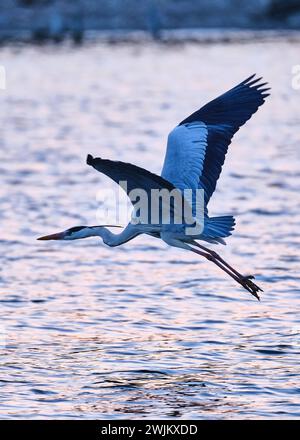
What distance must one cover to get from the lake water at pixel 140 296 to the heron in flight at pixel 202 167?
68 cm

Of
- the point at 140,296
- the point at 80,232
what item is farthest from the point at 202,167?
the point at 140,296

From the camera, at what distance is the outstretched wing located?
991 cm

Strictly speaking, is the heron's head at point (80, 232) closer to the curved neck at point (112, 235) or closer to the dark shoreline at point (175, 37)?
the curved neck at point (112, 235)

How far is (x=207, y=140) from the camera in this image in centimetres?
1016

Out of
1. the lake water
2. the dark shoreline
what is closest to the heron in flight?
the lake water

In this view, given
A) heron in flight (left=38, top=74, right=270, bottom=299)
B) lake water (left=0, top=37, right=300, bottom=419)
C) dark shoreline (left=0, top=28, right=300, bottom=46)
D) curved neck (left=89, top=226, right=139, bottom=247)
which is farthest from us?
dark shoreline (left=0, top=28, right=300, bottom=46)

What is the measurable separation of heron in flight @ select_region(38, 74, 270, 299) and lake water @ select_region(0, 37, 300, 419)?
68cm

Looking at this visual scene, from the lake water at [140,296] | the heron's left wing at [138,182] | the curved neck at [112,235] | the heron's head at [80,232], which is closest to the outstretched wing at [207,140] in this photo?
the heron's left wing at [138,182]

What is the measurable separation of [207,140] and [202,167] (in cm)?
28

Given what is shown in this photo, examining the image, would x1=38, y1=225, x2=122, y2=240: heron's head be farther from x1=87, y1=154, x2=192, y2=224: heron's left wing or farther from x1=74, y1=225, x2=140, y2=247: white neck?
x1=87, y1=154, x2=192, y2=224: heron's left wing
